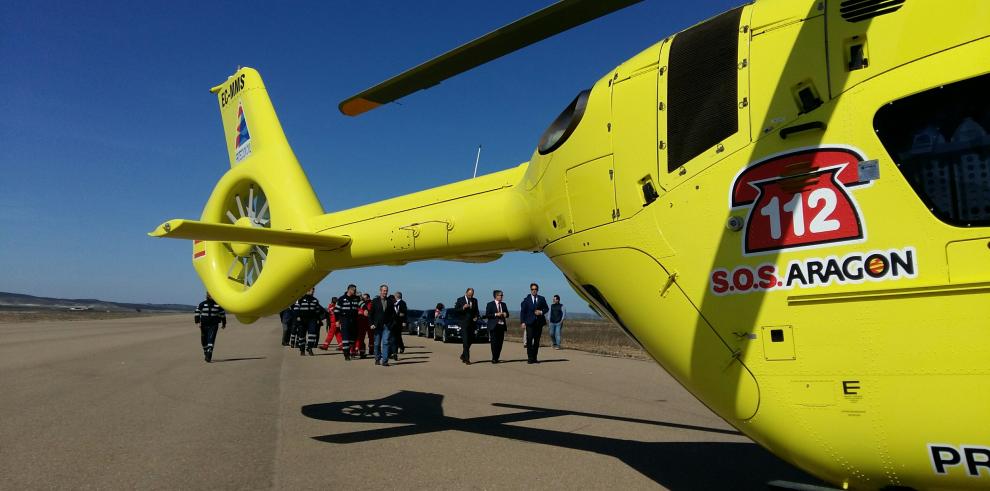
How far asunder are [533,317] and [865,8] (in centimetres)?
1152

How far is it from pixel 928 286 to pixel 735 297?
2.80 feet

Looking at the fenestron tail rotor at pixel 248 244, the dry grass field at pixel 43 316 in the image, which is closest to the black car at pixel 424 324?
the fenestron tail rotor at pixel 248 244

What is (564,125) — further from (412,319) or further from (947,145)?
(412,319)

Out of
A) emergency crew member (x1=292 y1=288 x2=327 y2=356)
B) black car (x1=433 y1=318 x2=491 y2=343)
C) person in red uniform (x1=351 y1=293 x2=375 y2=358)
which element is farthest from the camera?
black car (x1=433 y1=318 x2=491 y2=343)

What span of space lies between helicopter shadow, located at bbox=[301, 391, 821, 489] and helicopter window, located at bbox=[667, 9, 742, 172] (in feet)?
8.50

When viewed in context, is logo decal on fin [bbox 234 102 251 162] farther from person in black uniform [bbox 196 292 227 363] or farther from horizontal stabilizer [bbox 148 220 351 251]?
person in black uniform [bbox 196 292 227 363]

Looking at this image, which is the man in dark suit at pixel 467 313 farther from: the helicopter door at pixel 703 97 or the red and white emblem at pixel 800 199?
the red and white emblem at pixel 800 199

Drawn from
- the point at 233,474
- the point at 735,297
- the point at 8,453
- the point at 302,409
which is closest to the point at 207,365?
the point at 302,409

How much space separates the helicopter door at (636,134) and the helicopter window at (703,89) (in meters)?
0.13

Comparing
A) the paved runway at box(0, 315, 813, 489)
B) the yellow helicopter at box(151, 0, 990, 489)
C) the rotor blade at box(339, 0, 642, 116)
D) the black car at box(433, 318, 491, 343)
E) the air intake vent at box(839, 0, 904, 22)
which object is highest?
the rotor blade at box(339, 0, 642, 116)

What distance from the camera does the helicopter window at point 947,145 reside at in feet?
8.29

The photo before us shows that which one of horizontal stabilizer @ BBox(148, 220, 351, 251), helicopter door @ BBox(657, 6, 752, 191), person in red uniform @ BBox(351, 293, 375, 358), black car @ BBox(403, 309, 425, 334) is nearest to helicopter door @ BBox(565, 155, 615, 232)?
helicopter door @ BBox(657, 6, 752, 191)

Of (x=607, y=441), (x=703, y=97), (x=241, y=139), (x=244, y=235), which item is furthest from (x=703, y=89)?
(x=241, y=139)

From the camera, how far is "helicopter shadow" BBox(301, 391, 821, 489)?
15.3 ft
